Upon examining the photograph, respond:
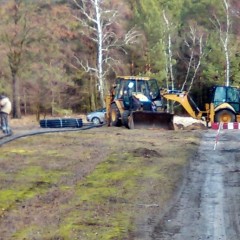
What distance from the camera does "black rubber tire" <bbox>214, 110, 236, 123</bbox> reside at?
32.7 m

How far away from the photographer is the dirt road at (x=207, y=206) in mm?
9234

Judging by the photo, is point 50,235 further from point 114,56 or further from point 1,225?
point 114,56

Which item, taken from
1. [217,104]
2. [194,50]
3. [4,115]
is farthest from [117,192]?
[194,50]

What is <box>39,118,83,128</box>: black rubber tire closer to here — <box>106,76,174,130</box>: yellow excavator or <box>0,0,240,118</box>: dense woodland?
<box>106,76,174,130</box>: yellow excavator

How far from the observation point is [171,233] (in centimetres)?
923

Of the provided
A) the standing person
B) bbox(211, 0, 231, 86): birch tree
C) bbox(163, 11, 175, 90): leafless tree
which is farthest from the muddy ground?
bbox(163, 11, 175, 90): leafless tree

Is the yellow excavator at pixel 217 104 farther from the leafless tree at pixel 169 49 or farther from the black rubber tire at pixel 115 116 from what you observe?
Result: the leafless tree at pixel 169 49

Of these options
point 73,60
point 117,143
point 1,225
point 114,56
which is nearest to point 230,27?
point 114,56

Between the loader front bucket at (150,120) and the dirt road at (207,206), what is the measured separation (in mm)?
11033

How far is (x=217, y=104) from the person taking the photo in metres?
33.1

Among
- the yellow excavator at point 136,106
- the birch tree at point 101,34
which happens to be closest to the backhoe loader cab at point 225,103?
the yellow excavator at point 136,106

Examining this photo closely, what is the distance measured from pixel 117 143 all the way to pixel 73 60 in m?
29.5

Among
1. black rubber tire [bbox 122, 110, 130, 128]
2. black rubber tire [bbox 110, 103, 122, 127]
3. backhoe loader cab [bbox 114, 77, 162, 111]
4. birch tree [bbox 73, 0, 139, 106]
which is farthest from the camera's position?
birch tree [bbox 73, 0, 139, 106]

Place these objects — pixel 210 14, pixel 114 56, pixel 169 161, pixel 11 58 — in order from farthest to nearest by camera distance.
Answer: pixel 210 14, pixel 114 56, pixel 11 58, pixel 169 161
